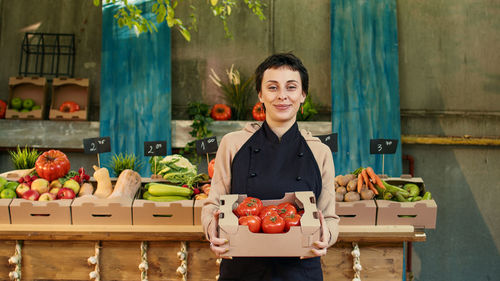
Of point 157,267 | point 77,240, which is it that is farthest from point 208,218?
point 77,240

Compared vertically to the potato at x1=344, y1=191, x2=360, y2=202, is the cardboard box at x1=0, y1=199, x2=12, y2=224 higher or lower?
→ lower

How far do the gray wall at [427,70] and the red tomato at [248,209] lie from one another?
3.26 m

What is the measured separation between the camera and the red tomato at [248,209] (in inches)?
63.5

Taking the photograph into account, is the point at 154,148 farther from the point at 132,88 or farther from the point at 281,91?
the point at 132,88

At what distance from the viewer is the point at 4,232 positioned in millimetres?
2457

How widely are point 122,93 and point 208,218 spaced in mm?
3088

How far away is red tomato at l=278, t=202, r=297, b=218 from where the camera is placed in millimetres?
1610

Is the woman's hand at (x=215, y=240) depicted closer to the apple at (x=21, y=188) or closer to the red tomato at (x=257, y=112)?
the apple at (x=21, y=188)

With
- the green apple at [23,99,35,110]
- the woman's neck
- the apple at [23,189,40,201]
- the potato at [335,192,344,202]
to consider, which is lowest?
the potato at [335,192,344,202]

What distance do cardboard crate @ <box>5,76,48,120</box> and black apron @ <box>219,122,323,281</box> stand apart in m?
3.38

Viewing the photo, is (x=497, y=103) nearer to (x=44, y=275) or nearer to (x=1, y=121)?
(x=44, y=275)

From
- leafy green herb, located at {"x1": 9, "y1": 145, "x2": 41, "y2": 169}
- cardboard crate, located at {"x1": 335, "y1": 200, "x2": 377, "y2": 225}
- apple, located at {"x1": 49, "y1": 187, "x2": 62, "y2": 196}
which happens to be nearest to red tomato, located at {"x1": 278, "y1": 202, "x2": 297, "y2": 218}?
cardboard crate, located at {"x1": 335, "y1": 200, "x2": 377, "y2": 225}

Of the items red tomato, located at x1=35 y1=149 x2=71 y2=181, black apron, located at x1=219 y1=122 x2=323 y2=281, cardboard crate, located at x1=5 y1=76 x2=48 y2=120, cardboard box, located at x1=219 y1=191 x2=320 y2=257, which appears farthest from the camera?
cardboard crate, located at x1=5 y1=76 x2=48 y2=120

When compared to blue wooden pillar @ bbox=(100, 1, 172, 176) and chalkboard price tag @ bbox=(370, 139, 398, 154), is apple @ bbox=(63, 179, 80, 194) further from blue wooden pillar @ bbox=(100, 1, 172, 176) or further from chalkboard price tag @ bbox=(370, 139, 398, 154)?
chalkboard price tag @ bbox=(370, 139, 398, 154)
